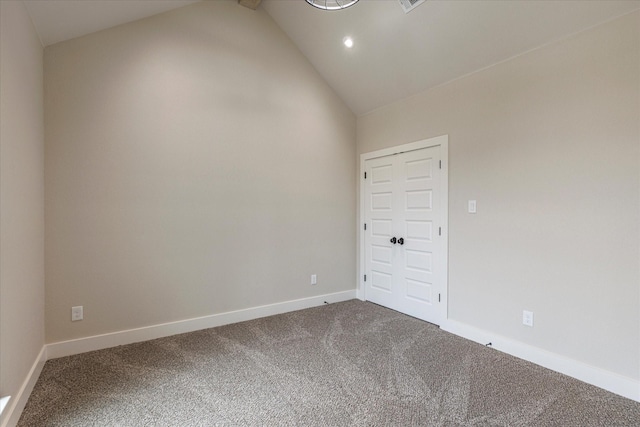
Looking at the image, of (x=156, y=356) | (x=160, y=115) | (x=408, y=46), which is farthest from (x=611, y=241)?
(x=160, y=115)

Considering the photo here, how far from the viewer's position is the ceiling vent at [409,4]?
274cm

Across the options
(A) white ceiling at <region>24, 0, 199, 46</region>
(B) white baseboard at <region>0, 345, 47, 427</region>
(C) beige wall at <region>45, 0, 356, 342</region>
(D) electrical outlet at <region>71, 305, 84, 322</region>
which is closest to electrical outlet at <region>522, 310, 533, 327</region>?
(C) beige wall at <region>45, 0, 356, 342</region>

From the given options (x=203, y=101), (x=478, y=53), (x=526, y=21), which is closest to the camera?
(x=526, y=21)

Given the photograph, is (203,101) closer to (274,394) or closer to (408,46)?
(408,46)

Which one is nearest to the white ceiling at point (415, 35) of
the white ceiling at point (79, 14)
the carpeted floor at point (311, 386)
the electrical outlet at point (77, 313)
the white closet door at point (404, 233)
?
the white closet door at point (404, 233)

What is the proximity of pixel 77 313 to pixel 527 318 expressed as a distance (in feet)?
13.0

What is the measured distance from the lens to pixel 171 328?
3088mm

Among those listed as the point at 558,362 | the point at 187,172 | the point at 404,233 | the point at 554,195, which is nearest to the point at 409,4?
the point at 554,195

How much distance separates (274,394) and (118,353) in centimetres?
159

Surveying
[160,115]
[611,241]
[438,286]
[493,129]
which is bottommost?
[438,286]

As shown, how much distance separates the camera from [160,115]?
9.97 ft

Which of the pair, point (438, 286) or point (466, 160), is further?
point (438, 286)

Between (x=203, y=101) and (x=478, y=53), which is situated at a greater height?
(x=478, y=53)

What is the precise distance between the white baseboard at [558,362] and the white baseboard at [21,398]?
3460 mm
